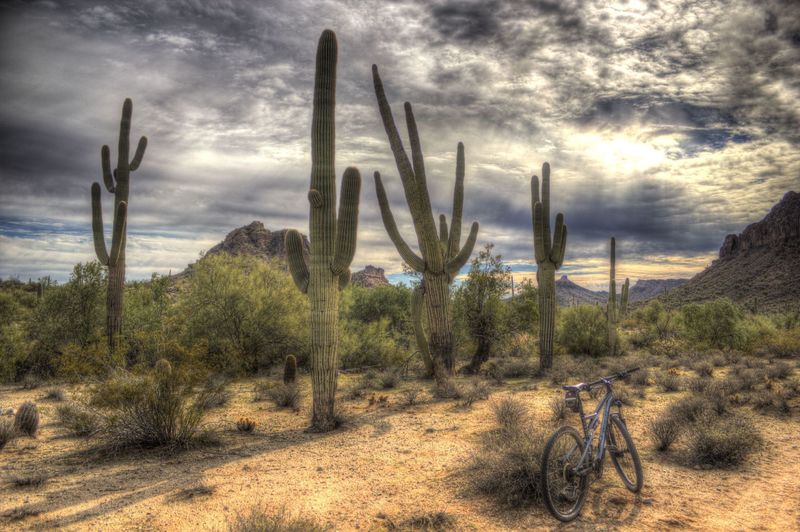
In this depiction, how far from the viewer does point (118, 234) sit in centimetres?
1616

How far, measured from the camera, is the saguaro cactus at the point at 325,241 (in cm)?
963

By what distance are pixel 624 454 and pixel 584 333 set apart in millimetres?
19342

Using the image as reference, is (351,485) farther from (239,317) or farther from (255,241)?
(255,241)

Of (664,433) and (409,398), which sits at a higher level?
(664,433)

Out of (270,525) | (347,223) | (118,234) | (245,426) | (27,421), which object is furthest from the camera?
(118,234)

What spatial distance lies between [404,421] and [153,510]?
5644 millimetres

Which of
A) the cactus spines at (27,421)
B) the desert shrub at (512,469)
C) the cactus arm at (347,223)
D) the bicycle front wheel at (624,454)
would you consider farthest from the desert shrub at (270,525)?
the cactus spines at (27,421)

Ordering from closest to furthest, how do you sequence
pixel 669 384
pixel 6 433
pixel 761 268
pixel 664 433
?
pixel 664 433 < pixel 6 433 < pixel 669 384 < pixel 761 268

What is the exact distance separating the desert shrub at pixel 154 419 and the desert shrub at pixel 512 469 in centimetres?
532

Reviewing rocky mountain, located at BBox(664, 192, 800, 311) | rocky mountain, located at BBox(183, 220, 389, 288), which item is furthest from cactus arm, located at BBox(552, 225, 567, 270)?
rocky mountain, located at BBox(183, 220, 389, 288)

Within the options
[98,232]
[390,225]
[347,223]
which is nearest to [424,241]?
[390,225]

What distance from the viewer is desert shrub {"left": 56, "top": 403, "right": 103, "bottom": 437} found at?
8789 mm

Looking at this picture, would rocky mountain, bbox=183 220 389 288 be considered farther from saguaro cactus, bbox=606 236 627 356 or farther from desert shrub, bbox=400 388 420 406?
desert shrub, bbox=400 388 420 406

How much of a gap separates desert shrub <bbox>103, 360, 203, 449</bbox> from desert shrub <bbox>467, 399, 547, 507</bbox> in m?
5.32
